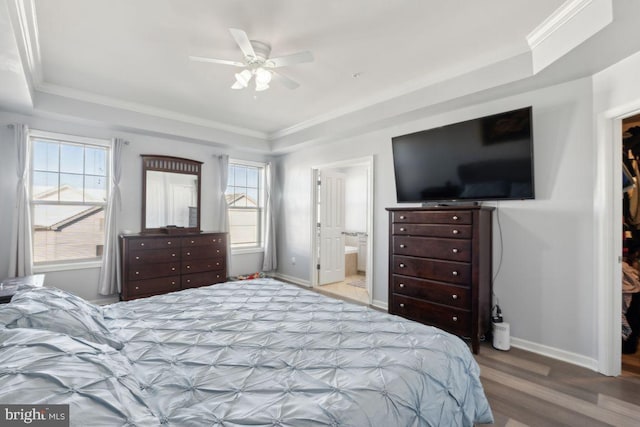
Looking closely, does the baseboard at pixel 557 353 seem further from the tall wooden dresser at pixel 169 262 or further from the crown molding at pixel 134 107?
the crown molding at pixel 134 107

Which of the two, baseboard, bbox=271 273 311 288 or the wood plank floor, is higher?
baseboard, bbox=271 273 311 288

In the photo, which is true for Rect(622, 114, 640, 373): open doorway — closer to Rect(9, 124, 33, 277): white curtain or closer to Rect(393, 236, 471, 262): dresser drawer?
Rect(393, 236, 471, 262): dresser drawer

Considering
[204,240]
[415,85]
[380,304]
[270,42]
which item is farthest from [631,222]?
[204,240]

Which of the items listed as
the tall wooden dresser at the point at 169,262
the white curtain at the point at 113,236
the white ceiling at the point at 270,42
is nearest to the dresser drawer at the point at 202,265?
the tall wooden dresser at the point at 169,262

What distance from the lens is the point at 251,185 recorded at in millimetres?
5867

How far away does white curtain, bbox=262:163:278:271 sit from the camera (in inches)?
229

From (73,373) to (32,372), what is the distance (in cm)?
10

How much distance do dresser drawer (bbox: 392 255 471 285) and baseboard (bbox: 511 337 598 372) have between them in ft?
2.81

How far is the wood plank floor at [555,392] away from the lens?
1.90 metres

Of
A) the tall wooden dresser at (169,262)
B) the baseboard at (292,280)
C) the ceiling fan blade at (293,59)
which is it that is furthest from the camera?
the baseboard at (292,280)

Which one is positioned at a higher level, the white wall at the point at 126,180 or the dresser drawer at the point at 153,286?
Result: the white wall at the point at 126,180

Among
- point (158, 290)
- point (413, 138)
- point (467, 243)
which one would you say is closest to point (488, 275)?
point (467, 243)

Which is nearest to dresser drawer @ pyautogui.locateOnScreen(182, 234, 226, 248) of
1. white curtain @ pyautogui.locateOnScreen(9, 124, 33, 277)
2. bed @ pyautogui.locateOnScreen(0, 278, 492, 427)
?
white curtain @ pyautogui.locateOnScreen(9, 124, 33, 277)

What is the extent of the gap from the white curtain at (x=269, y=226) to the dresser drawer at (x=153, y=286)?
5.89 feet
